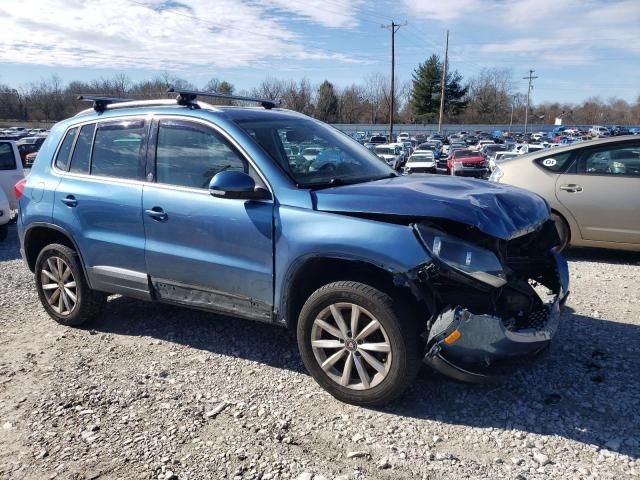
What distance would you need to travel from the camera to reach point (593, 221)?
664 cm

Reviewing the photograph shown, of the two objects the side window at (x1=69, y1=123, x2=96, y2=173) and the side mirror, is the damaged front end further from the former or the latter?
the side window at (x1=69, y1=123, x2=96, y2=173)

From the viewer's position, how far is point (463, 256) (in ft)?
9.93

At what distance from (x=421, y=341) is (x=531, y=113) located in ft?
428

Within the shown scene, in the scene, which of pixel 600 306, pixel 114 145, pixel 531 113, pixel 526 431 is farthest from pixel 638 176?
pixel 531 113

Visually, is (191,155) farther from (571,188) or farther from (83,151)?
(571,188)

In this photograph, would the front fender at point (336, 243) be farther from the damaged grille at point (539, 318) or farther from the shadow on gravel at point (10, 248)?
the shadow on gravel at point (10, 248)

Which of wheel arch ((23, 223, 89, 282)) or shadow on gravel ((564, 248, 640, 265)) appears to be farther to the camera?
shadow on gravel ((564, 248, 640, 265))

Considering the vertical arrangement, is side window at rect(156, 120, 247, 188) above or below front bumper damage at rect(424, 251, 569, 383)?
above

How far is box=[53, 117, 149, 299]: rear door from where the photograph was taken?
164 inches

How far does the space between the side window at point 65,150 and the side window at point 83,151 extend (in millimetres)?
65

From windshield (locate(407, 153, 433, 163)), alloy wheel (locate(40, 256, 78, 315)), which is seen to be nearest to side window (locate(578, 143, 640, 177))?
alloy wheel (locate(40, 256, 78, 315))

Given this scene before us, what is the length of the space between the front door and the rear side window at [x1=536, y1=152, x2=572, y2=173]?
4843 mm

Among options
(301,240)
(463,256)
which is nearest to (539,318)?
(463,256)

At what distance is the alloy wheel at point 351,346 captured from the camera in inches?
127
